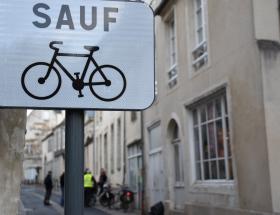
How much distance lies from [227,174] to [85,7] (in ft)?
31.6

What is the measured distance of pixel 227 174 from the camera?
11227 millimetres

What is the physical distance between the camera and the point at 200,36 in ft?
44.0

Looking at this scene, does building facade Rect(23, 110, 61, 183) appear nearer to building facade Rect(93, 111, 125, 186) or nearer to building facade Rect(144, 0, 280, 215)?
building facade Rect(93, 111, 125, 186)

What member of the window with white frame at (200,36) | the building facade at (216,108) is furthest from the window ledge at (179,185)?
the window with white frame at (200,36)

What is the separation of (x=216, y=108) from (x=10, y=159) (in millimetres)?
8340

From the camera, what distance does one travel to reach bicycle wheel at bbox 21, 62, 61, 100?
1.97 m

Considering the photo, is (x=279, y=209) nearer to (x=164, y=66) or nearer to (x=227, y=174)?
(x=227, y=174)

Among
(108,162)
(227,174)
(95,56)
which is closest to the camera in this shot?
(95,56)

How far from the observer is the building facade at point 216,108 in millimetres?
9445

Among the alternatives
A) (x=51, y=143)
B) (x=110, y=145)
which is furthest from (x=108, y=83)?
(x=51, y=143)

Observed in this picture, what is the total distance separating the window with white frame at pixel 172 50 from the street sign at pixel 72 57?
43.5 feet

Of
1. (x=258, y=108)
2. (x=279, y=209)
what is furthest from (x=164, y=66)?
(x=279, y=209)

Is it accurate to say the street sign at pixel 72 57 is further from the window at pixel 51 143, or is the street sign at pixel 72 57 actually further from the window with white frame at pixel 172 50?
the window at pixel 51 143

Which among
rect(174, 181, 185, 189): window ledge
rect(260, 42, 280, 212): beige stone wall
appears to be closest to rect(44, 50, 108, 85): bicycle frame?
rect(260, 42, 280, 212): beige stone wall
